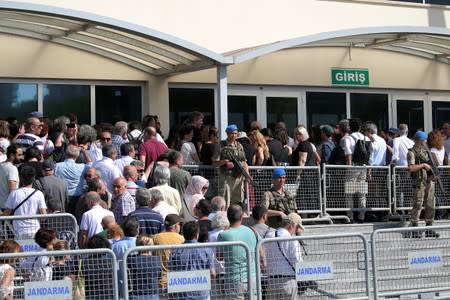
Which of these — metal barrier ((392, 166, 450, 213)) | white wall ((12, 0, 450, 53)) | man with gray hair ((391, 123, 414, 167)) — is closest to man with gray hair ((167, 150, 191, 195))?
metal barrier ((392, 166, 450, 213))

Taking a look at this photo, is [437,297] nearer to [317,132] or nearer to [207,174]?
[207,174]

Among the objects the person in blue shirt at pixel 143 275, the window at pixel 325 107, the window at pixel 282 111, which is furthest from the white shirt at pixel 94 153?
the window at pixel 325 107

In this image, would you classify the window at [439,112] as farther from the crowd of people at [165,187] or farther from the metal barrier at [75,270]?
the metal barrier at [75,270]

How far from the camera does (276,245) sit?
32.8 ft

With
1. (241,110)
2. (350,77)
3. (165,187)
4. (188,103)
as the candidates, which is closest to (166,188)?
(165,187)

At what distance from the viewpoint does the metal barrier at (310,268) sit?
9.90 metres

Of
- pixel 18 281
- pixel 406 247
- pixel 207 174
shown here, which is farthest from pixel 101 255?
pixel 207 174

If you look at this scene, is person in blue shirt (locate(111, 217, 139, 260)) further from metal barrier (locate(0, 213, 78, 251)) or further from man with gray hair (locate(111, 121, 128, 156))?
man with gray hair (locate(111, 121, 128, 156))

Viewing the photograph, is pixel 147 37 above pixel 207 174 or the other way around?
above

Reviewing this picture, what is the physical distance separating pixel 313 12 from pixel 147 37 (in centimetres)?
596

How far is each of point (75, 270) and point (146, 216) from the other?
2294 millimetres

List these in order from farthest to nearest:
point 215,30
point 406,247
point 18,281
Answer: point 215,30
point 406,247
point 18,281

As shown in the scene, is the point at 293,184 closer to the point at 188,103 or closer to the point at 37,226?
the point at 188,103

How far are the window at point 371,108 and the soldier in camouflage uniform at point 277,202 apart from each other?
8058 mm
